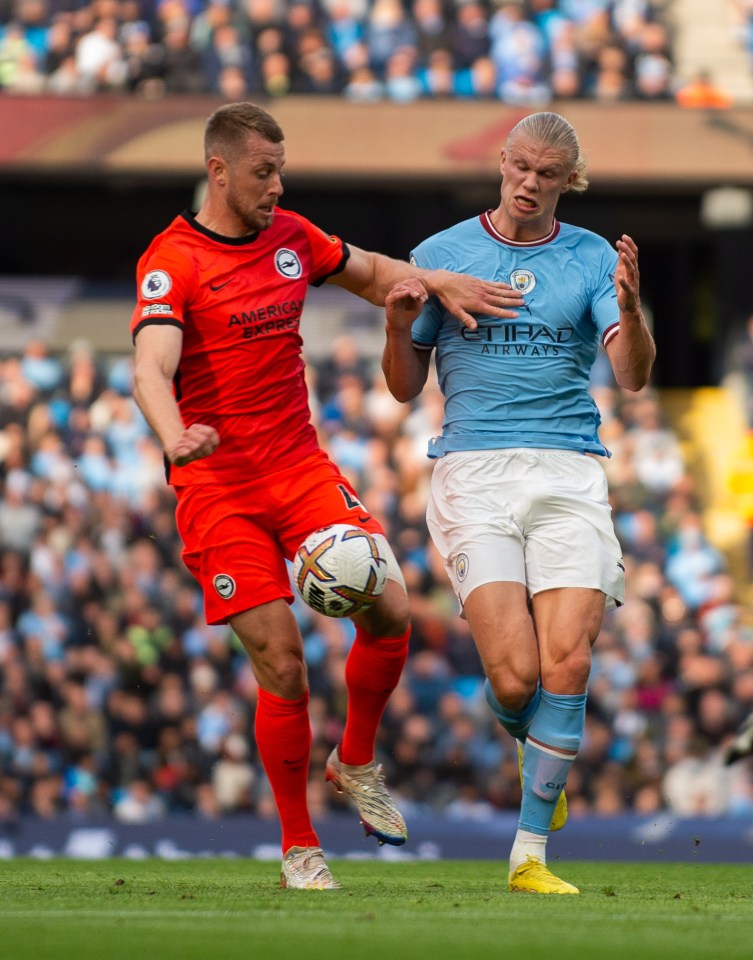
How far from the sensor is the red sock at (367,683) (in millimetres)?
7051

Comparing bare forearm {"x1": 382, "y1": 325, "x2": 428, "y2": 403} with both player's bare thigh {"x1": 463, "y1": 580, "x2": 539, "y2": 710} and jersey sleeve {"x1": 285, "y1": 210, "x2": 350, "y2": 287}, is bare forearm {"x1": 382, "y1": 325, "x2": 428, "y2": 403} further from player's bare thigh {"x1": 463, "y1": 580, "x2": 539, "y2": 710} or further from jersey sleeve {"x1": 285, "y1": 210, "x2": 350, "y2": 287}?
player's bare thigh {"x1": 463, "y1": 580, "x2": 539, "y2": 710}

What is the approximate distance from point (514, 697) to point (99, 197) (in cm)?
1695

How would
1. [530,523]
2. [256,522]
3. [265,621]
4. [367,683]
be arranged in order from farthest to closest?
[367,683] < [256,522] < [530,523] < [265,621]

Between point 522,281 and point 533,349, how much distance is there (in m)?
0.27

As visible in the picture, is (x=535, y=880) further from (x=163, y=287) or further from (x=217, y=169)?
(x=217, y=169)

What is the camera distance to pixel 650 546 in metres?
15.2

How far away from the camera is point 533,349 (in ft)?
22.5

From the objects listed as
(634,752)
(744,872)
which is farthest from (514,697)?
(634,752)

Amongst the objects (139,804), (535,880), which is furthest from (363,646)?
(139,804)

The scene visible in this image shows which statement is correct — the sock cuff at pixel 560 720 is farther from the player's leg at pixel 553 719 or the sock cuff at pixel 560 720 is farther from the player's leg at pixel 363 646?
the player's leg at pixel 363 646

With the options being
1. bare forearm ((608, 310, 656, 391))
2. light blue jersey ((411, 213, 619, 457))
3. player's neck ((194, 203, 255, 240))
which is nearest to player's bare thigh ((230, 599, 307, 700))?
light blue jersey ((411, 213, 619, 457))

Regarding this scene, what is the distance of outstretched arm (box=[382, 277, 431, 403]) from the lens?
265 inches

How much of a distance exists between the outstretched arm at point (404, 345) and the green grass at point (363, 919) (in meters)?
1.95

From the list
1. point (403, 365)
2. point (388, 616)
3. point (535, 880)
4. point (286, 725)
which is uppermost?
point (403, 365)
